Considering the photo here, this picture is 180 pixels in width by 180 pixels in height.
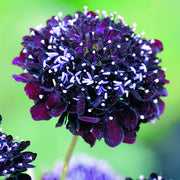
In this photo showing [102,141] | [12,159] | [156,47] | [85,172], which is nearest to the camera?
[12,159]

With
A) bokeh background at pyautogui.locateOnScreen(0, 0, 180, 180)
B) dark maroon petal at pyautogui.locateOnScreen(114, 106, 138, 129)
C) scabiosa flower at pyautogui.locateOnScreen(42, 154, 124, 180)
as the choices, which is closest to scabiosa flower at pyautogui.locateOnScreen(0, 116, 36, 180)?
dark maroon petal at pyautogui.locateOnScreen(114, 106, 138, 129)

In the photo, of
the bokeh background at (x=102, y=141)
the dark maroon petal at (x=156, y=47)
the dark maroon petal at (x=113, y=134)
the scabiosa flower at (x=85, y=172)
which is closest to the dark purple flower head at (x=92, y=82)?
the dark maroon petal at (x=113, y=134)

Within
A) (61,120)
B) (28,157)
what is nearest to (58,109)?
(61,120)

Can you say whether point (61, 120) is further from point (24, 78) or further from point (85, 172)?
point (85, 172)

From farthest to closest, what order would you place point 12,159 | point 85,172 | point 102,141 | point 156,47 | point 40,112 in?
1. point 102,141
2. point 85,172
3. point 156,47
4. point 40,112
5. point 12,159

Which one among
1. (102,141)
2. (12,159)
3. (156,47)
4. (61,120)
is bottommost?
(12,159)

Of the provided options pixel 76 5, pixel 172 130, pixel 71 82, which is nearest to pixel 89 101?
pixel 71 82

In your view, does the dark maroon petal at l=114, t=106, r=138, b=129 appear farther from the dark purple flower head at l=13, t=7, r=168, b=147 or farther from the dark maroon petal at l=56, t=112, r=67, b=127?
the dark maroon petal at l=56, t=112, r=67, b=127
